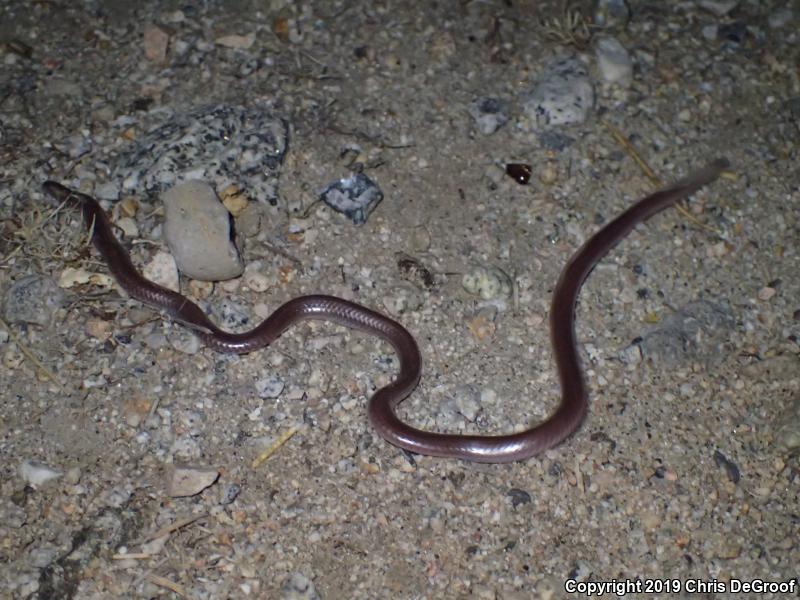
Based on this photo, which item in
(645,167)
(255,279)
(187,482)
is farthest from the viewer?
(645,167)

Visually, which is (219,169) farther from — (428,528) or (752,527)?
(752,527)

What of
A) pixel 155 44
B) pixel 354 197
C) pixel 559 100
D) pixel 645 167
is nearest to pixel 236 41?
pixel 155 44

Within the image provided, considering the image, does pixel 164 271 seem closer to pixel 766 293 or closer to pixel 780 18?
pixel 766 293

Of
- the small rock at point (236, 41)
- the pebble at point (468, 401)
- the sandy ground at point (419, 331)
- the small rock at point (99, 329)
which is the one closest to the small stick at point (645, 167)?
the sandy ground at point (419, 331)

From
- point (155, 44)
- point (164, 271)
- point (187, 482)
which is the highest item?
point (155, 44)

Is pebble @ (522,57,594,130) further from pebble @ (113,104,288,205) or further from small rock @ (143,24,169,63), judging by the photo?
small rock @ (143,24,169,63)

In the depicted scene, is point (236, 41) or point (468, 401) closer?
point (468, 401)
